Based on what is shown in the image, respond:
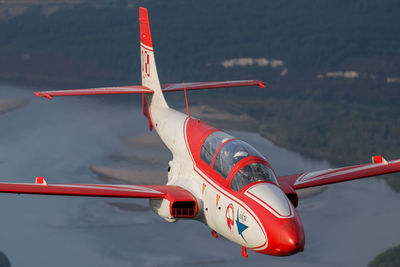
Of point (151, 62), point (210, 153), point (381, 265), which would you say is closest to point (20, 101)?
point (381, 265)

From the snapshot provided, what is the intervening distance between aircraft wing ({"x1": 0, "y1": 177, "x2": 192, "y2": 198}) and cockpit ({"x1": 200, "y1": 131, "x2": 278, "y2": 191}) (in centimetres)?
206

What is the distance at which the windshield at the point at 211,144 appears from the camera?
25734 millimetres

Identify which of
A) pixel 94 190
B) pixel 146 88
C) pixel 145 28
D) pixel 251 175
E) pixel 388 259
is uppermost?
pixel 145 28

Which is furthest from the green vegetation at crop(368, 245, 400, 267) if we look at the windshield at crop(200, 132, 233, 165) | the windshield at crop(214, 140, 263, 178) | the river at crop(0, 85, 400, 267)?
→ the windshield at crop(214, 140, 263, 178)

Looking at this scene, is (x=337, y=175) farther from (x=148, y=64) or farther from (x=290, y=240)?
→ (x=148, y=64)

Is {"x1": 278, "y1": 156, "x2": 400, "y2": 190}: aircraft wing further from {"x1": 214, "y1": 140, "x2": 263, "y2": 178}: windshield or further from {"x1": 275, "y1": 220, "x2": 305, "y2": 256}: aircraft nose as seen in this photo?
{"x1": 275, "y1": 220, "x2": 305, "y2": 256}: aircraft nose

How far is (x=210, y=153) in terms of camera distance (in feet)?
85.4

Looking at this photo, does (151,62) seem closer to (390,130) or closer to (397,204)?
(397,204)

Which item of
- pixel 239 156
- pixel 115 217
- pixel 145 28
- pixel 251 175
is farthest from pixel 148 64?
pixel 115 217

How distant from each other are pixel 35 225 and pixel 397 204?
74.8 m

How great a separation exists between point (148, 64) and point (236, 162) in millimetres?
16469

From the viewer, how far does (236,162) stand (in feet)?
78.9

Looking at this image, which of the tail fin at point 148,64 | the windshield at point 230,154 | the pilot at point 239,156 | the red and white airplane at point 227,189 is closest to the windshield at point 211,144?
the red and white airplane at point 227,189

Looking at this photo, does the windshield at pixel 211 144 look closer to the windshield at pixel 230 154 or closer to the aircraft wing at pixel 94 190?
the windshield at pixel 230 154
